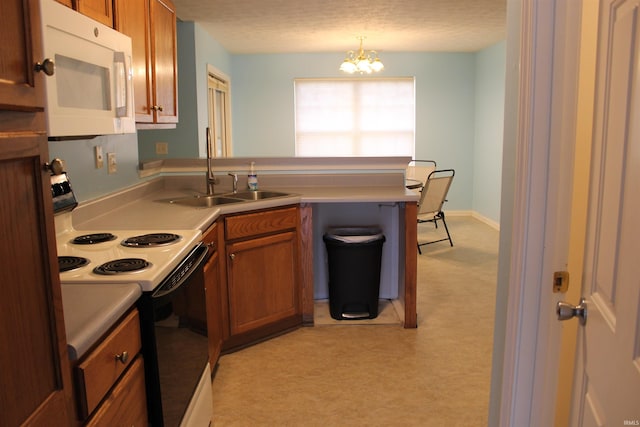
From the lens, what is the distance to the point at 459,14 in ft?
16.5

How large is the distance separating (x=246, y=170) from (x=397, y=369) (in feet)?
5.50

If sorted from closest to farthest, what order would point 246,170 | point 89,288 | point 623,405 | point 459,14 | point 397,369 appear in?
point 623,405 → point 89,288 → point 397,369 → point 246,170 → point 459,14

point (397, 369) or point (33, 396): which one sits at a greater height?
point (33, 396)

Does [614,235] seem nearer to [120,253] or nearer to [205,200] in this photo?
[120,253]

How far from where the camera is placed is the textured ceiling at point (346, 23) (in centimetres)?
459

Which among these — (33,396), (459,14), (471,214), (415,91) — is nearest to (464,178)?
(471,214)

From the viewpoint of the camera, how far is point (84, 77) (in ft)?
5.45

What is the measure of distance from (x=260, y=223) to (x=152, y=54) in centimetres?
105

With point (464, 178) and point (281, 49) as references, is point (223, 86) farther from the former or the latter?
point (464, 178)

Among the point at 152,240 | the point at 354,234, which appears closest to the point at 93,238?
the point at 152,240

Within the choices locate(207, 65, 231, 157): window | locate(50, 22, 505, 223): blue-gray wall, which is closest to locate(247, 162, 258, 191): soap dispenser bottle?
locate(207, 65, 231, 157): window

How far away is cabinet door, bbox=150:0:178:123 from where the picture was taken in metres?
2.72

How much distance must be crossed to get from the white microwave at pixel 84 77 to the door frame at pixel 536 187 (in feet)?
3.72

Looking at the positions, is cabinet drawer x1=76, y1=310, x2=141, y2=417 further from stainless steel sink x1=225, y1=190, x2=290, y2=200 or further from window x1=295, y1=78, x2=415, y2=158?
window x1=295, y1=78, x2=415, y2=158
